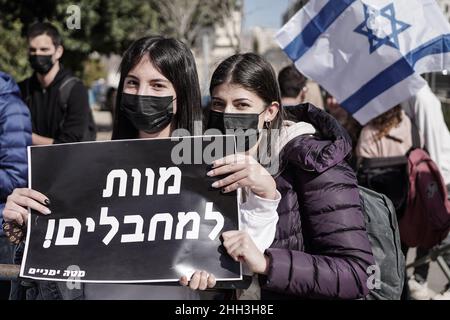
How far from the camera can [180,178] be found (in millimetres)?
2125

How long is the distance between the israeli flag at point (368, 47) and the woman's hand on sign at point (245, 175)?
1875 mm

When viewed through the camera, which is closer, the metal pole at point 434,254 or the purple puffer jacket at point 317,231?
the purple puffer jacket at point 317,231

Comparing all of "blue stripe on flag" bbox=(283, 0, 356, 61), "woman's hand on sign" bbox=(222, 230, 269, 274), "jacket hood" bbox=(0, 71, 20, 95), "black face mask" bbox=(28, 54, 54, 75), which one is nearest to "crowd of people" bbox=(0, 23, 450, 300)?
"woman's hand on sign" bbox=(222, 230, 269, 274)

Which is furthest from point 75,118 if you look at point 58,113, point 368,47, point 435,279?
point 435,279

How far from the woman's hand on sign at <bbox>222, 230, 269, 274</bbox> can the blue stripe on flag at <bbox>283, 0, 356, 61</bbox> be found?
2.25m

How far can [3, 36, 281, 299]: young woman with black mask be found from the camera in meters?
2.11

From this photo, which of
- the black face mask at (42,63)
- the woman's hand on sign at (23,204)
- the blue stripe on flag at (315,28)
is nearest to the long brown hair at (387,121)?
the blue stripe on flag at (315,28)

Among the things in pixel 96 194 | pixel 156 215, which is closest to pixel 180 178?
pixel 156 215

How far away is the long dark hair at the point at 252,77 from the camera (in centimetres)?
232

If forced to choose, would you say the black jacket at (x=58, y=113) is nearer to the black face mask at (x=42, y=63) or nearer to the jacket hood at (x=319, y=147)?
the black face mask at (x=42, y=63)

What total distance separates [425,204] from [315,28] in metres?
1.35

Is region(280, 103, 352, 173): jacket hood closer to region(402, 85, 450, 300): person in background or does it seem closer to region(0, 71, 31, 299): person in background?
region(0, 71, 31, 299): person in background

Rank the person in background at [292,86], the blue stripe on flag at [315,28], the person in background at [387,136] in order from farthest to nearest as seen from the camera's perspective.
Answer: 1. the person in background at [292,86]
2. the person in background at [387,136]
3. the blue stripe on flag at [315,28]

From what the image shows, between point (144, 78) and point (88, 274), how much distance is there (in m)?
0.75
